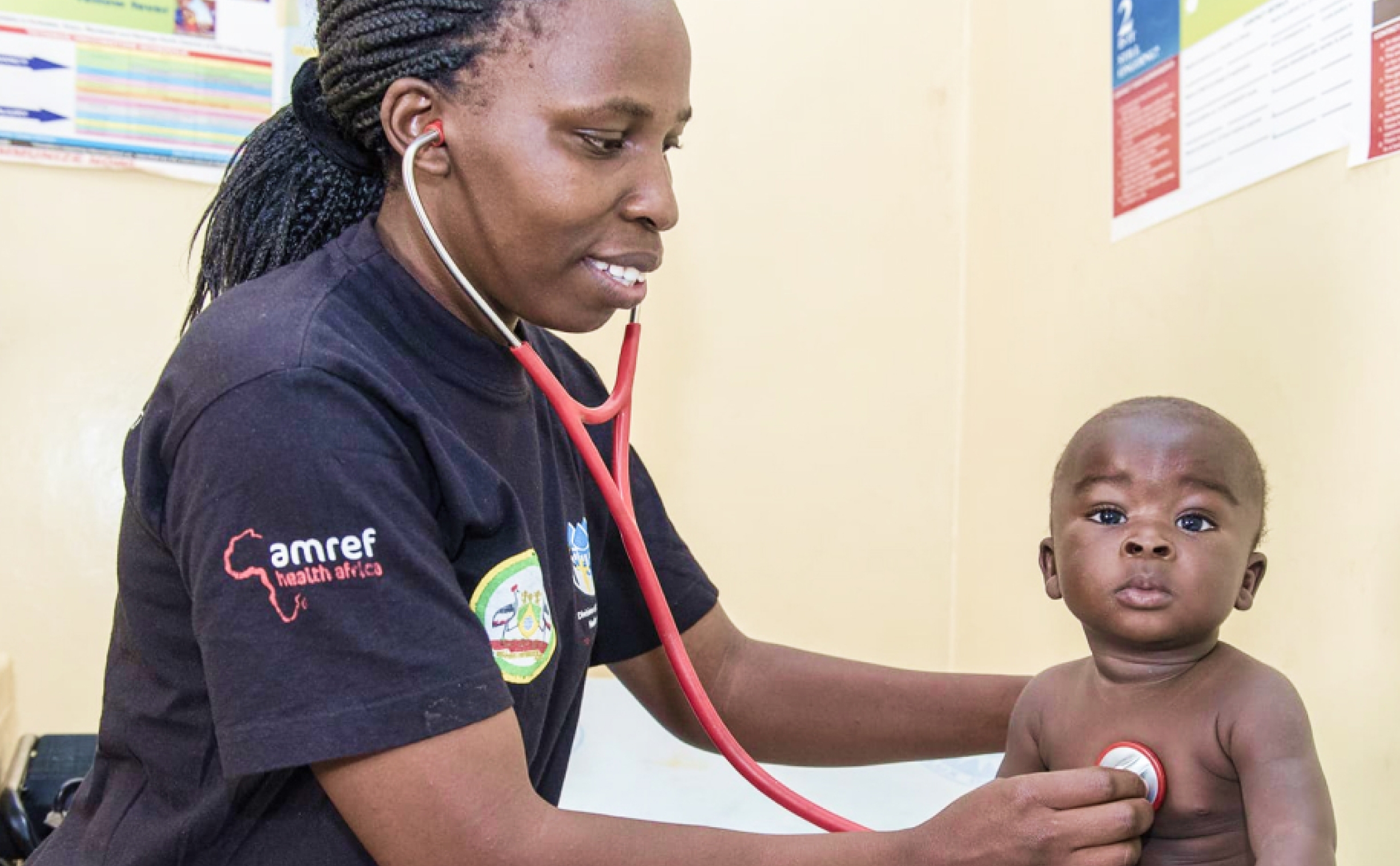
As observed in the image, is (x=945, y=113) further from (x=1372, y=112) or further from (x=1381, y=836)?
(x=1381, y=836)

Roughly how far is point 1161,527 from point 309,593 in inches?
23.0

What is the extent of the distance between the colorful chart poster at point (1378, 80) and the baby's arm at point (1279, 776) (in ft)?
1.65

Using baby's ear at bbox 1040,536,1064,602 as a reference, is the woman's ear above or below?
above

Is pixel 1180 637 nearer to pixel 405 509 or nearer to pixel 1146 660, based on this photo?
pixel 1146 660

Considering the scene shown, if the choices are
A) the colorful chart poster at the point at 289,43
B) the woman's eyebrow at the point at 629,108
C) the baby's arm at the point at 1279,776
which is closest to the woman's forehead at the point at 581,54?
the woman's eyebrow at the point at 629,108

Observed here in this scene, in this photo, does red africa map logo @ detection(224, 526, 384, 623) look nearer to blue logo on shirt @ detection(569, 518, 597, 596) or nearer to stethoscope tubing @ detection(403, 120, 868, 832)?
stethoscope tubing @ detection(403, 120, 868, 832)

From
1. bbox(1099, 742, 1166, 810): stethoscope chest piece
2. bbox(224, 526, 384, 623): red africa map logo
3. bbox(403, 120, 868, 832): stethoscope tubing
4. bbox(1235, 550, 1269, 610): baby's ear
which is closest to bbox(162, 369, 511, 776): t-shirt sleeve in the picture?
bbox(224, 526, 384, 623): red africa map logo

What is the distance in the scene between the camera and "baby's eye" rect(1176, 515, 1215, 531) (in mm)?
990

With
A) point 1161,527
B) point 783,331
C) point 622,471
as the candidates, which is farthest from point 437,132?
point 783,331

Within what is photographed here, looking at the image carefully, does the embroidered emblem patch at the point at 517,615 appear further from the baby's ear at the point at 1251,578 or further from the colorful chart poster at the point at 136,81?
the colorful chart poster at the point at 136,81

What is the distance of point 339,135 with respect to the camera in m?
1.10

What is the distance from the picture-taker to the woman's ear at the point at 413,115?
994 mm

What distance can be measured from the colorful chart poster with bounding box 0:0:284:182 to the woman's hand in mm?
1501

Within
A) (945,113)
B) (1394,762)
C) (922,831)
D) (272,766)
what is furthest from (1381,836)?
(945,113)
